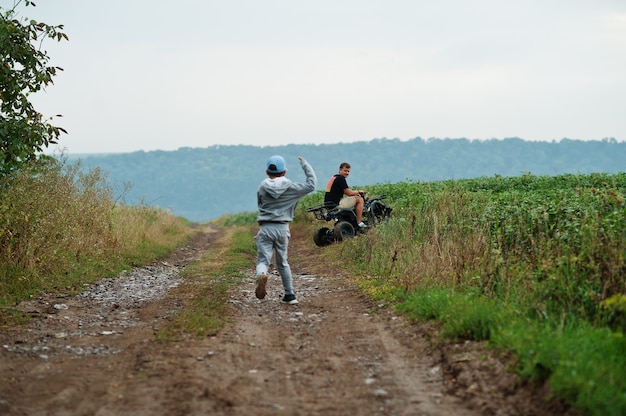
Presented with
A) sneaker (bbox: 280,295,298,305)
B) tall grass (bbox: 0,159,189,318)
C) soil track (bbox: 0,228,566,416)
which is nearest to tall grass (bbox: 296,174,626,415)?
soil track (bbox: 0,228,566,416)

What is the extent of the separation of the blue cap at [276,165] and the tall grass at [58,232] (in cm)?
433

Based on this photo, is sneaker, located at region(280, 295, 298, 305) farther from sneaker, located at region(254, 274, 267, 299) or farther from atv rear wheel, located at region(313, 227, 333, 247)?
atv rear wheel, located at region(313, 227, 333, 247)

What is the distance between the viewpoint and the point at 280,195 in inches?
431

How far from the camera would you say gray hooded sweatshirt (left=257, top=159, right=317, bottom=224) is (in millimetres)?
10844

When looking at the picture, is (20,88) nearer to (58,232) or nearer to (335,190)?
(58,232)

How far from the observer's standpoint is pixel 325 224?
81.9 ft

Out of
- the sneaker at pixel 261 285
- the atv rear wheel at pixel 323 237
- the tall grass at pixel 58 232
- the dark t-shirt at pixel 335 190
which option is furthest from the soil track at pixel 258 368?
the atv rear wheel at pixel 323 237

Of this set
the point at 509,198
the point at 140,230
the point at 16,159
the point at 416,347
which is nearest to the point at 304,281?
the point at 509,198

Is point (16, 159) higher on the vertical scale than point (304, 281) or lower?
higher

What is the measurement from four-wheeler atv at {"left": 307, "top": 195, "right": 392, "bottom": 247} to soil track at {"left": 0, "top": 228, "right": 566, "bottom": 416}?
8636mm

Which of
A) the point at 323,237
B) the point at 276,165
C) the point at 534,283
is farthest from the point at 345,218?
the point at 534,283

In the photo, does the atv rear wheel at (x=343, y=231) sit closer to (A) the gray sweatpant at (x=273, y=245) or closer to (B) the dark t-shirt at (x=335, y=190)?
(B) the dark t-shirt at (x=335, y=190)

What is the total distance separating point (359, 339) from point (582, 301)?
2456mm

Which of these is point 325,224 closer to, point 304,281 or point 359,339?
point 304,281
